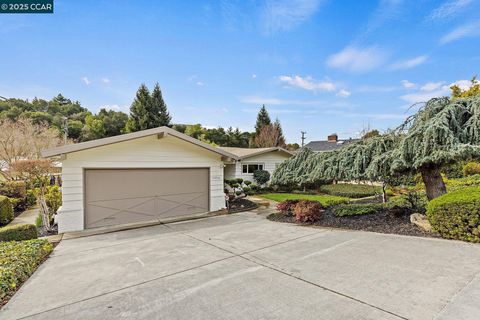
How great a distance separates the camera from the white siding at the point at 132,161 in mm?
7770

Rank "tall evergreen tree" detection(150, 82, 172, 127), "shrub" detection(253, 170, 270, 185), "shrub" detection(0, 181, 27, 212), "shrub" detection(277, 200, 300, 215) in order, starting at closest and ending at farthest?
"shrub" detection(277, 200, 300, 215) → "shrub" detection(0, 181, 27, 212) → "shrub" detection(253, 170, 270, 185) → "tall evergreen tree" detection(150, 82, 172, 127)

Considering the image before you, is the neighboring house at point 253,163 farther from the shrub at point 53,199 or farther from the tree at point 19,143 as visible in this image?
the tree at point 19,143

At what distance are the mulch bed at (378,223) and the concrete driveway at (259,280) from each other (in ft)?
1.93

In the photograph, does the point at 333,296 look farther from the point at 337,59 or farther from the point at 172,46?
the point at 337,59

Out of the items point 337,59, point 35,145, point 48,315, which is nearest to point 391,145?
point 337,59

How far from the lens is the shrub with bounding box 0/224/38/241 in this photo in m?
6.16

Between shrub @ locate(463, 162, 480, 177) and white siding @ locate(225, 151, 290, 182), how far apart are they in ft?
39.8

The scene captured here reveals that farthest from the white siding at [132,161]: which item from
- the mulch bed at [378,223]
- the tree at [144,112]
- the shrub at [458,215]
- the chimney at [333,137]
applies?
the chimney at [333,137]

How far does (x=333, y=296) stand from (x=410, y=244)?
11.0 ft

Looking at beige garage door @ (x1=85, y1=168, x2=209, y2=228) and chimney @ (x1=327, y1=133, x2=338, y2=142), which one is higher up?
chimney @ (x1=327, y1=133, x2=338, y2=142)

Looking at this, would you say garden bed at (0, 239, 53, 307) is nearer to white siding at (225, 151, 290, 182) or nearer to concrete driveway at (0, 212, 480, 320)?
concrete driveway at (0, 212, 480, 320)

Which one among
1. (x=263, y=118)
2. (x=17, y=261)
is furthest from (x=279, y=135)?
(x=17, y=261)

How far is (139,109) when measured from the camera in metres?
33.6

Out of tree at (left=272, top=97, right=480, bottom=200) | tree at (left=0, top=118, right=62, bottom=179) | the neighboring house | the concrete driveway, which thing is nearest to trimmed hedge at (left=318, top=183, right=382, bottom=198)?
the neighboring house
